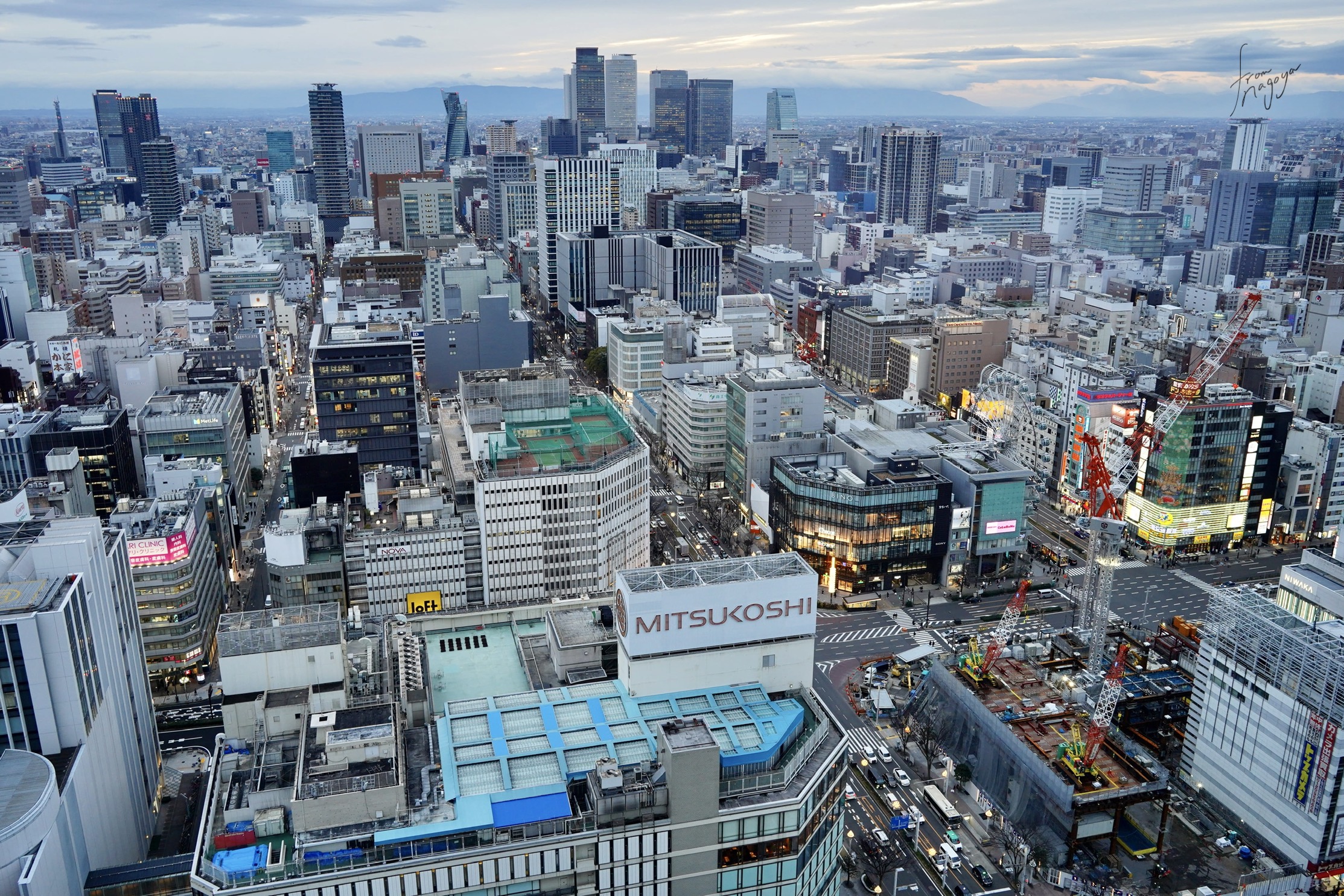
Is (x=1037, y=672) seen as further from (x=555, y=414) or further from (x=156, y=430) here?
(x=156, y=430)

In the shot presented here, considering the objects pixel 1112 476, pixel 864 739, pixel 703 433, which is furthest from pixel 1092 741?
pixel 703 433

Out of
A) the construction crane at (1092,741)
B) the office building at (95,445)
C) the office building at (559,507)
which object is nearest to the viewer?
the construction crane at (1092,741)

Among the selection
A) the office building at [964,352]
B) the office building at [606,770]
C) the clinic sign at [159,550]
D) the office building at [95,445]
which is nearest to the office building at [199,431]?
the office building at [95,445]

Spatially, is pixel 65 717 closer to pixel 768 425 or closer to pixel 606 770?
pixel 606 770

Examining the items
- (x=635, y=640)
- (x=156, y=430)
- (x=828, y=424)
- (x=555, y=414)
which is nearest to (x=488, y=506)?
(x=555, y=414)

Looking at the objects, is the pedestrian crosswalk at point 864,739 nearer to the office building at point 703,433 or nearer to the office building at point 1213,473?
the office building at point 1213,473

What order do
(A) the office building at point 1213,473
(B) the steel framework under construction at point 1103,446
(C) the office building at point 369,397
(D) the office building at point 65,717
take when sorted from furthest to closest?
(C) the office building at point 369,397
(A) the office building at point 1213,473
(B) the steel framework under construction at point 1103,446
(D) the office building at point 65,717
